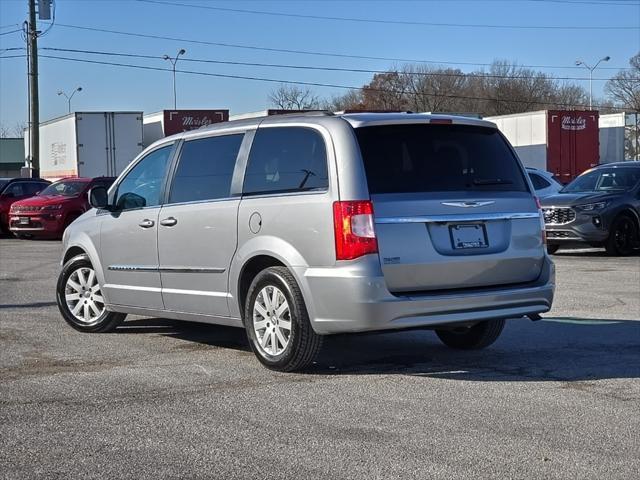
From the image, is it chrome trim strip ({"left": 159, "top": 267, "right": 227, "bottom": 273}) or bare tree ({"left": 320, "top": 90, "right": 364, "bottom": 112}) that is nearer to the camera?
chrome trim strip ({"left": 159, "top": 267, "right": 227, "bottom": 273})

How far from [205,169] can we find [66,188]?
18209 mm

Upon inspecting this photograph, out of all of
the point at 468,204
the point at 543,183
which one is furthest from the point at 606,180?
the point at 468,204

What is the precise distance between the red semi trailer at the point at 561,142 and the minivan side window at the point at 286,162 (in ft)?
101

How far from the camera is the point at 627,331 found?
351 inches

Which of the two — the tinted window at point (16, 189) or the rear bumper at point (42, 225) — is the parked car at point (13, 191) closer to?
the tinted window at point (16, 189)

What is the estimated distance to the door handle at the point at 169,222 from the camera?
8.01 meters

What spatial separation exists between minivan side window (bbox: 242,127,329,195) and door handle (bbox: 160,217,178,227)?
831 millimetres

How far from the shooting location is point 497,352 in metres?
8.02

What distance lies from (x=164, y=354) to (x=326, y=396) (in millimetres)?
2122

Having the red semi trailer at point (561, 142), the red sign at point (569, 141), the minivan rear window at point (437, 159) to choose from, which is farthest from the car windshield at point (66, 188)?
the minivan rear window at point (437, 159)

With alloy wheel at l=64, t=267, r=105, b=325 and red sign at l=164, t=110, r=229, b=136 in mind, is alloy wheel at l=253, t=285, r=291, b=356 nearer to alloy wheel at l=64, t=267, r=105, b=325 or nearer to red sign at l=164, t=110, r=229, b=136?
alloy wheel at l=64, t=267, r=105, b=325

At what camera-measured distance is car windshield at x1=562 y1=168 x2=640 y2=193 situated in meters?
18.3

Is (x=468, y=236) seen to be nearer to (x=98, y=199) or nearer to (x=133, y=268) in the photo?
(x=133, y=268)

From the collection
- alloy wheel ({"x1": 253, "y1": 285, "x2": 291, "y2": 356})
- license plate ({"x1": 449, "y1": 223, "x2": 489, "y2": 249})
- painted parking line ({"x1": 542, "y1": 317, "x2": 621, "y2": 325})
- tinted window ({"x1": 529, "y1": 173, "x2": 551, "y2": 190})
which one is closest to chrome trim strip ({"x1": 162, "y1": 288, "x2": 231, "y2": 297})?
alloy wheel ({"x1": 253, "y1": 285, "x2": 291, "y2": 356})
